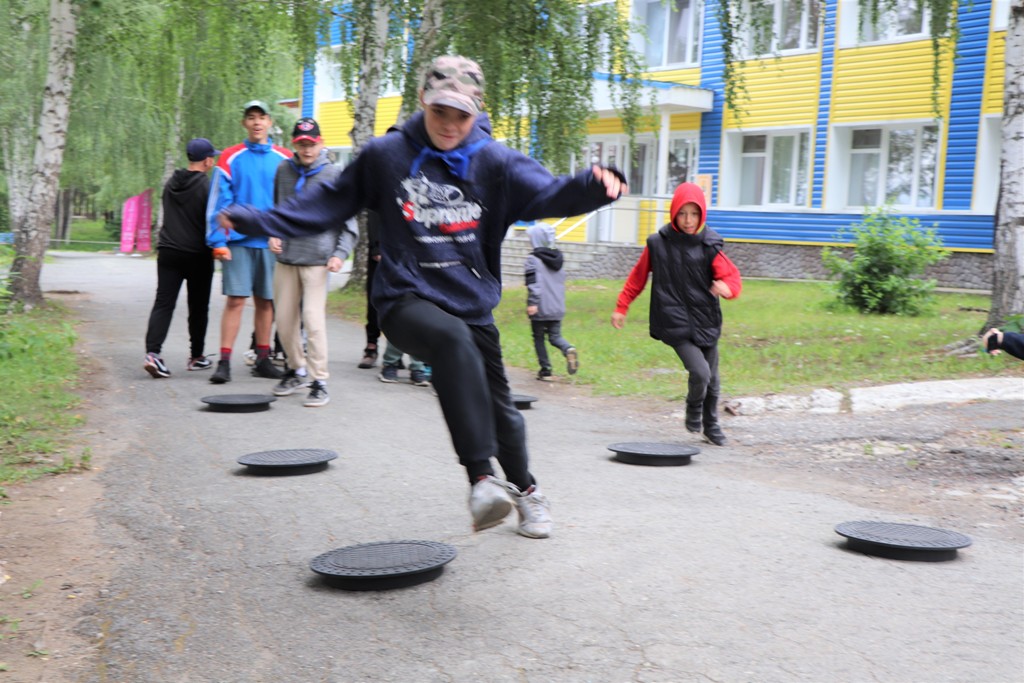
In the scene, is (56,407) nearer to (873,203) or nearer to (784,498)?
(784,498)

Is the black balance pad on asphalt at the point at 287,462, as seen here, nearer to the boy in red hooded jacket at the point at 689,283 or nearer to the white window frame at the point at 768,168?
the boy in red hooded jacket at the point at 689,283

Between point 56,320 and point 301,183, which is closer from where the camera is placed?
point 301,183

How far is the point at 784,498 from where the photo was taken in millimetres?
6145

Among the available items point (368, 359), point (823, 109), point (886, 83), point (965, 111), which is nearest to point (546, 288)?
point (368, 359)

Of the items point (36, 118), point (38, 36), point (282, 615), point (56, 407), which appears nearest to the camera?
point (282, 615)

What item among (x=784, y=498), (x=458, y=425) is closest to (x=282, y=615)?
(x=458, y=425)

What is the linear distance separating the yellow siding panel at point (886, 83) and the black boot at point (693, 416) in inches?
664

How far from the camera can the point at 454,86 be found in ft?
14.6

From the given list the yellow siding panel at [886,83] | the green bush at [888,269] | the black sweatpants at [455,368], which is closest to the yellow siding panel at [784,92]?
the yellow siding panel at [886,83]

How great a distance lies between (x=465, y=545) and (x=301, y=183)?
4861mm

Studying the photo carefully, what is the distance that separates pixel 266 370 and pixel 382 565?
627 cm

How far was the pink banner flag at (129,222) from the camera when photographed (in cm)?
4303

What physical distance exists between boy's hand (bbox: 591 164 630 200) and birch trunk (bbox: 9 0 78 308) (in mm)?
13511

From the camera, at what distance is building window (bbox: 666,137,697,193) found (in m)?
28.3
